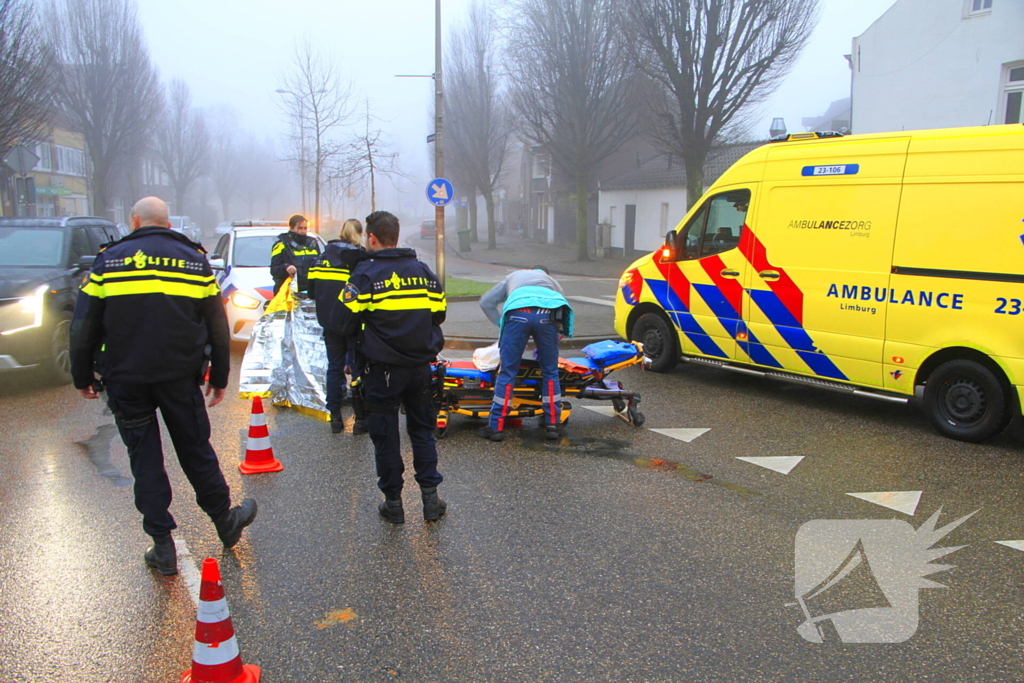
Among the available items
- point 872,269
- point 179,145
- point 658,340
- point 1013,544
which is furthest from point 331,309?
point 179,145

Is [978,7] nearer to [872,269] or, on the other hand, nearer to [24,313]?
[872,269]

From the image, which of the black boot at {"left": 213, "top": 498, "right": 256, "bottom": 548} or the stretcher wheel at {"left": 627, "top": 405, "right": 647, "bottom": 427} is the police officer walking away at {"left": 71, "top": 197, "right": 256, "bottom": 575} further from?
the stretcher wheel at {"left": 627, "top": 405, "right": 647, "bottom": 427}

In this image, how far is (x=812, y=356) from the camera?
739cm

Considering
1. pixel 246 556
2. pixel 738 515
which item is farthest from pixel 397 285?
pixel 738 515

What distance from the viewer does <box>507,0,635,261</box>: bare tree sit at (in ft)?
87.6

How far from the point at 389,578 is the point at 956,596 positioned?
283 centimetres

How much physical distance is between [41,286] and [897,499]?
816 cm

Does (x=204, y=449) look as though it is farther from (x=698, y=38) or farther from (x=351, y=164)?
(x=351, y=164)

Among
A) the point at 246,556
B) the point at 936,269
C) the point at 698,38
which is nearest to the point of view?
the point at 246,556

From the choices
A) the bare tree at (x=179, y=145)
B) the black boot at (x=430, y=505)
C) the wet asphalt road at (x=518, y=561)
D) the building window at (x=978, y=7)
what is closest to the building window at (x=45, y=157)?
the bare tree at (x=179, y=145)

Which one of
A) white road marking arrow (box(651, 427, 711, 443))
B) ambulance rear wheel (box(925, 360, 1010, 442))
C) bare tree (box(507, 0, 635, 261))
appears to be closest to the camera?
ambulance rear wheel (box(925, 360, 1010, 442))

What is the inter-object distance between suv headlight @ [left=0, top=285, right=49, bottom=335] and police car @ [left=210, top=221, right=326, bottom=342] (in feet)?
5.85

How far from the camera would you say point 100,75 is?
128ft

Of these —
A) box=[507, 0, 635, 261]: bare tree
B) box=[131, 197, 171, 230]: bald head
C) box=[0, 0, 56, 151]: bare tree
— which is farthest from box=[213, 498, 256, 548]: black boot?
box=[507, 0, 635, 261]: bare tree
